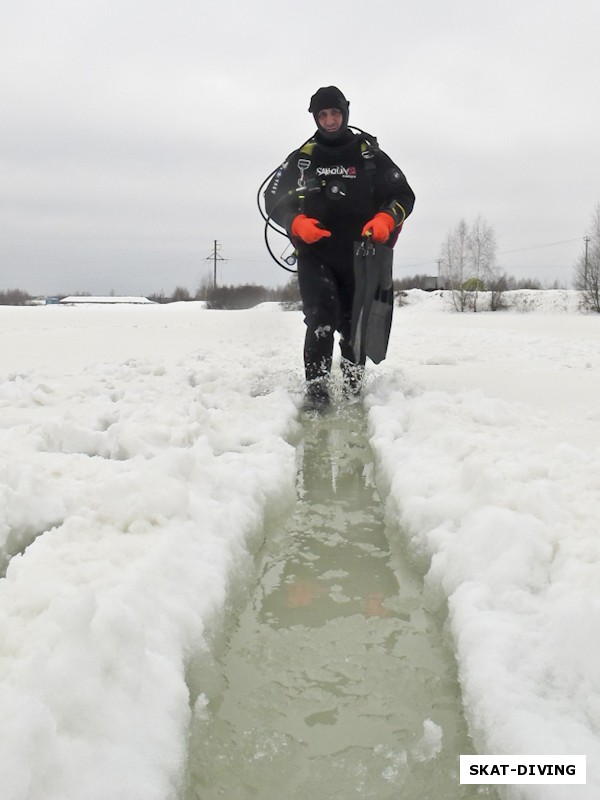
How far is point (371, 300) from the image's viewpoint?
484 centimetres

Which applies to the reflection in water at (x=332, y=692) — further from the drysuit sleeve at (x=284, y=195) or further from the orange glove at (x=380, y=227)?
the drysuit sleeve at (x=284, y=195)

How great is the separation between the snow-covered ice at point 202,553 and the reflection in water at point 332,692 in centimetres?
8

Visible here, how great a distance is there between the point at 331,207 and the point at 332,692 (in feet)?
13.0

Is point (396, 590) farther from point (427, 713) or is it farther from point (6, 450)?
point (6, 450)

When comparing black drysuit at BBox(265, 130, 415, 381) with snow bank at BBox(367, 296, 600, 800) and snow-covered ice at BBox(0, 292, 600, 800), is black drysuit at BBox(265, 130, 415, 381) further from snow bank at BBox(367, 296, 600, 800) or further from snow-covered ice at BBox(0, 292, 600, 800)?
snow bank at BBox(367, 296, 600, 800)

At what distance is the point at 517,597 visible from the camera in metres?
1.68

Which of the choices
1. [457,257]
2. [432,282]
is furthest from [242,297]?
[432,282]

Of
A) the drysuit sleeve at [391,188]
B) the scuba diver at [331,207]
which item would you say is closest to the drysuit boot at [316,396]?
the scuba diver at [331,207]

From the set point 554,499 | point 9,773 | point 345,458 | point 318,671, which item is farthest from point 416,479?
point 9,773

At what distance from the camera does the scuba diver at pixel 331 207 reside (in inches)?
187

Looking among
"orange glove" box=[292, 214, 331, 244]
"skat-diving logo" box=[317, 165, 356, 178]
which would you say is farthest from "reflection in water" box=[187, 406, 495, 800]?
"skat-diving logo" box=[317, 165, 356, 178]

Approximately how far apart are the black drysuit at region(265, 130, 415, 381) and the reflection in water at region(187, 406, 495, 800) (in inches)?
103

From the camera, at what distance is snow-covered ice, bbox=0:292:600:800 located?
122 centimetres

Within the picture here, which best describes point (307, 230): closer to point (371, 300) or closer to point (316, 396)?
point (371, 300)
